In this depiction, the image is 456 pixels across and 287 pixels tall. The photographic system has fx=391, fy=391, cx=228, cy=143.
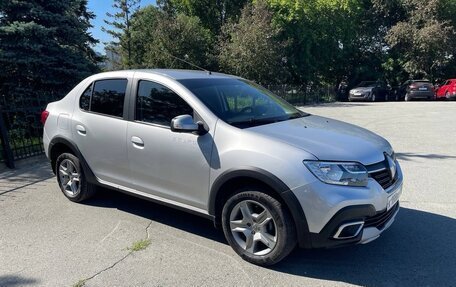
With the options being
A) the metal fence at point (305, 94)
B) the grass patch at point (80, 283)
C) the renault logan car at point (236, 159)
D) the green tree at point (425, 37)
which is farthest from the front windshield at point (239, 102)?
the green tree at point (425, 37)

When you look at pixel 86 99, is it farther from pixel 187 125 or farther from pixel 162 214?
pixel 187 125

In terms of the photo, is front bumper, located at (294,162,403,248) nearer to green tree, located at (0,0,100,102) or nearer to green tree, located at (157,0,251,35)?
green tree, located at (0,0,100,102)

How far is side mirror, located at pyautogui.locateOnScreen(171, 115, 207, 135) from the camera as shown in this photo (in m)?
3.61

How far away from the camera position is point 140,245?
3938mm

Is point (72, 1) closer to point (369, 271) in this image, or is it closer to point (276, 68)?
point (369, 271)

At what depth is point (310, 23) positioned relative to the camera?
91.3 ft

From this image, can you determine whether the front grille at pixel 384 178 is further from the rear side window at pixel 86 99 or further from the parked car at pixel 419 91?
the parked car at pixel 419 91

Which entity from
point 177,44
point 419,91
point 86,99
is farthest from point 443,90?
point 86,99

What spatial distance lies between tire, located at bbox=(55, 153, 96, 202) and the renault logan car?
27mm

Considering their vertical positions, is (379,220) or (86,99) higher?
(86,99)

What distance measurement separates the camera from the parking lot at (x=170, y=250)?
333 cm

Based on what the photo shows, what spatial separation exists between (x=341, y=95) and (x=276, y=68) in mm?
9571

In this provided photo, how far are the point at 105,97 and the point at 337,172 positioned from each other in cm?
291

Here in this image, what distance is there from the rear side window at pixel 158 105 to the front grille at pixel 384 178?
1.80 meters
